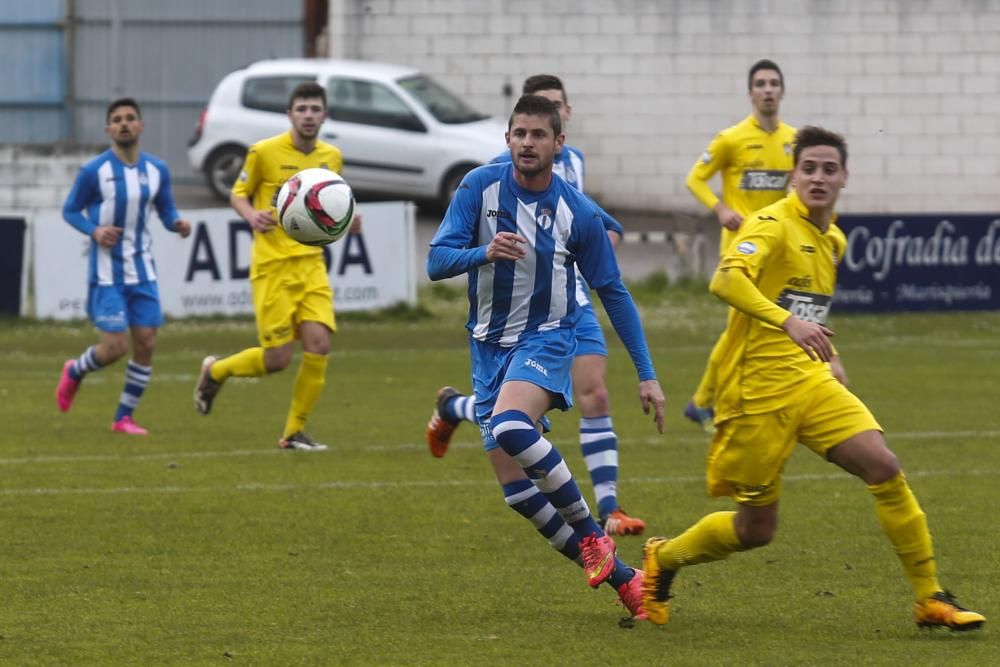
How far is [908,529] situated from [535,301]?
1631mm

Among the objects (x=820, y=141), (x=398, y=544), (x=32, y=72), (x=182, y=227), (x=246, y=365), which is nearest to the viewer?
(x=820, y=141)

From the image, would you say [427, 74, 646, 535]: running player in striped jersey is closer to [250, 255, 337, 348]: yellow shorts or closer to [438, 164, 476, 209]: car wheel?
[250, 255, 337, 348]: yellow shorts

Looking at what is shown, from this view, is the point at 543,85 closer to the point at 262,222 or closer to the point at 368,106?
the point at 262,222

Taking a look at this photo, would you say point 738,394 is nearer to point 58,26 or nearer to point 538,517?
point 538,517

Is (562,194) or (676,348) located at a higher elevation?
(562,194)

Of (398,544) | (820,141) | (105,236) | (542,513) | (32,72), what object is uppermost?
(32,72)

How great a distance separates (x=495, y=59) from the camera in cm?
2675

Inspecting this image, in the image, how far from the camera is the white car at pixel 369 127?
24062mm

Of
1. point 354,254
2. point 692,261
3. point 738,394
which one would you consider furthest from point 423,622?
point 692,261

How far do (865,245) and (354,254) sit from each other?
205 inches

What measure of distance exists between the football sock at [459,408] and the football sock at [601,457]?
2.39 feet

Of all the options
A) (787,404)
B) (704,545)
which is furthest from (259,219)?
(787,404)

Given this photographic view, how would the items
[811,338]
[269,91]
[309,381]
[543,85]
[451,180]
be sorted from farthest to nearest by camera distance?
1. [269,91]
2. [451,180]
3. [309,381]
4. [543,85]
5. [811,338]

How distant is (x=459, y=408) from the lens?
30.0 feet
